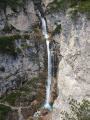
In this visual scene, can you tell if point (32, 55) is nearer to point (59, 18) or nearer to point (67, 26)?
point (67, 26)

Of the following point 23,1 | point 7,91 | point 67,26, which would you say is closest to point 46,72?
point 7,91

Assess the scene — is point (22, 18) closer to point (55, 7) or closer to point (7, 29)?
point (7, 29)

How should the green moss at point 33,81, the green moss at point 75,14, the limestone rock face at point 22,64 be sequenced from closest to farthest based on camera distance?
the green moss at point 75,14, the limestone rock face at point 22,64, the green moss at point 33,81

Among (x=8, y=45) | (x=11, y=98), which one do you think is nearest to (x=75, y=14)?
(x=8, y=45)

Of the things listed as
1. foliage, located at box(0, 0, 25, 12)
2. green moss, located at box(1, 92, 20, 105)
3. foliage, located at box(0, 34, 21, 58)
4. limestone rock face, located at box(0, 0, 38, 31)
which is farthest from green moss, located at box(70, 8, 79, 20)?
foliage, located at box(0, 0, 25, 12)

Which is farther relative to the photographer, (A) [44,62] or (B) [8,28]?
(B) [8,28]

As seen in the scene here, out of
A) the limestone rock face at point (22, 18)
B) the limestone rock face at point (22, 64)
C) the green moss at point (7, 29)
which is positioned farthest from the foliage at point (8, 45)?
the limestone rock face at point (22, 18)

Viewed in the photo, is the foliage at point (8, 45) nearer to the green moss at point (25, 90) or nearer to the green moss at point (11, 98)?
the green moss at point (25, 90)

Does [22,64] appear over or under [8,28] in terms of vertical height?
Result: under
